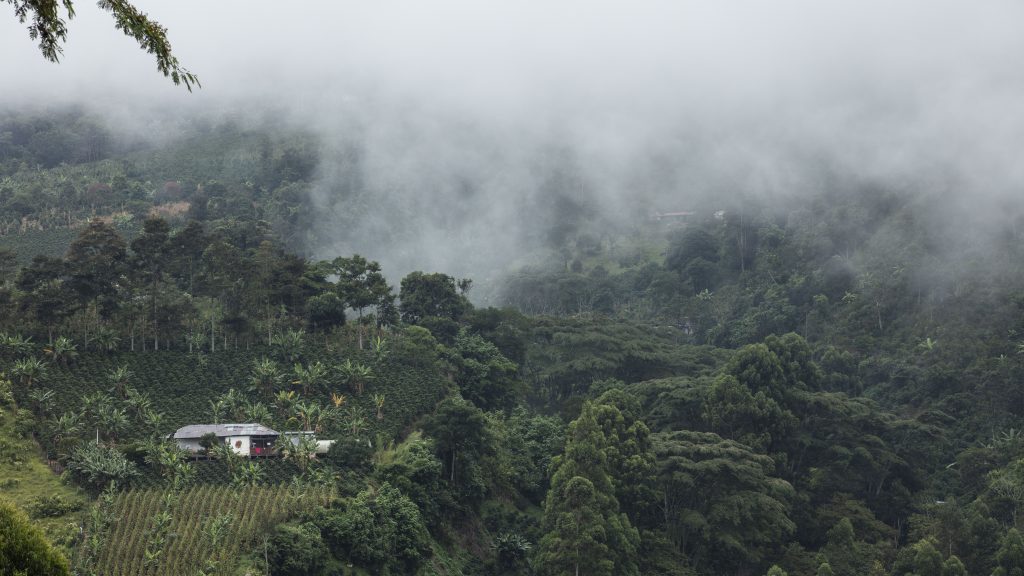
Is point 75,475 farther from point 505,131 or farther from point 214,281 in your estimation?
point 505,131

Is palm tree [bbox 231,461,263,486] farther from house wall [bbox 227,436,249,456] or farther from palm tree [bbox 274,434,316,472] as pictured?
house wall [bbox 227,436,249,456]

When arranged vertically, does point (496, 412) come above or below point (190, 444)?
above

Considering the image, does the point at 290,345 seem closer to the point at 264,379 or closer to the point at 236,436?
the point at 264,379

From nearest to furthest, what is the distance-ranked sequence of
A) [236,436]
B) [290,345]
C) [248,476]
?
[248,476]
[236,436]
[290,345]

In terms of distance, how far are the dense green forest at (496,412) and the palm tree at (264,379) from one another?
22 cm

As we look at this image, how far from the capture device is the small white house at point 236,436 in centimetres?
5041

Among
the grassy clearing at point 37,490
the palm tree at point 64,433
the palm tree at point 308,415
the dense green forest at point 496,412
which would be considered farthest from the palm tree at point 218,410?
the grassy clearing at point 37,490

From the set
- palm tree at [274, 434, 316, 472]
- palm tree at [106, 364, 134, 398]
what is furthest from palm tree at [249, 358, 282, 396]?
palm tree at [274, 434, 316, 472]

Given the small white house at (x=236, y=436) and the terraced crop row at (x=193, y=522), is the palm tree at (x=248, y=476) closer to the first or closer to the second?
the terraced crop row at (x=193, y=522)

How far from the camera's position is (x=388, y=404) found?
59.1 metres

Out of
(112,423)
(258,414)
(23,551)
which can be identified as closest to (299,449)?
(258,414)

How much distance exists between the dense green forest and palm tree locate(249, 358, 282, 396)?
0.22 metres

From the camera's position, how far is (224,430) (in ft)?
167

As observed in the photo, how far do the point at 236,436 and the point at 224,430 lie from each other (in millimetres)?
829
